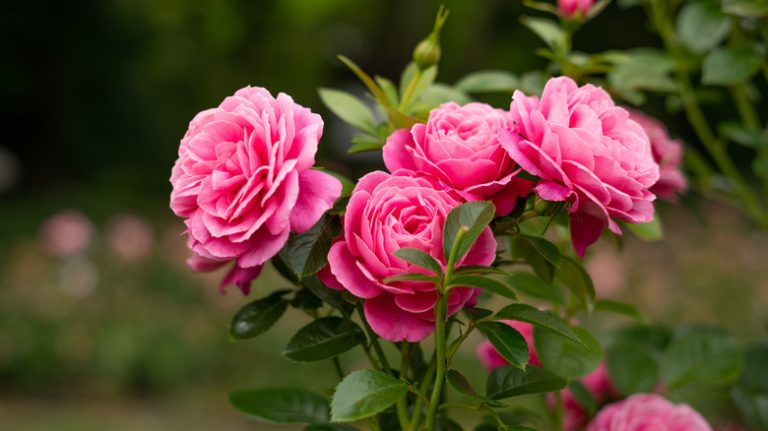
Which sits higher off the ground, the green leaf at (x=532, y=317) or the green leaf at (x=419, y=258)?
the green leaf at (x=419, y=258)

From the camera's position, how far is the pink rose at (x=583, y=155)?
0.53 meters

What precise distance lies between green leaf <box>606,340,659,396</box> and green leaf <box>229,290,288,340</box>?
0.37 metres

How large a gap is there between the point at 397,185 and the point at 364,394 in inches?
5.4

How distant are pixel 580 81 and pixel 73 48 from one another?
19.8 feet

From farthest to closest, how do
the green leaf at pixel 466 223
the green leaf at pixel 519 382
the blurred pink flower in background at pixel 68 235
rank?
the blurred pink flower in background at pixel 68 235 → the green leaf at pixel 519 382 → the green leaf at pixel 466 223

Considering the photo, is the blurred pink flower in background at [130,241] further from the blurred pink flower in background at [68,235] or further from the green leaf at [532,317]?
the green leaf at [532,317]

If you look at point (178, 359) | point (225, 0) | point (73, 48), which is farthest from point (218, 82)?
point (178, 359)

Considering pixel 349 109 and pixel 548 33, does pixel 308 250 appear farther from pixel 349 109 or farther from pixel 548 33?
pixel 548 33

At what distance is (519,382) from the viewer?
2.02ft

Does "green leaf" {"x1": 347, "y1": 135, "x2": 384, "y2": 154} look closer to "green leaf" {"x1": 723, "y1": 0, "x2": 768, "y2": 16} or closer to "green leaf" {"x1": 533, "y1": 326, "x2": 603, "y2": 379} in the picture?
"green leaf" {"x1": 533, "y1": 326, "x2": 603, "y2": 379}

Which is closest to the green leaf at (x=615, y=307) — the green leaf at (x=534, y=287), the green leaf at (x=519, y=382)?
the green leaf at (x=534, y=287)

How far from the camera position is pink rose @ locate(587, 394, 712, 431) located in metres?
0.72

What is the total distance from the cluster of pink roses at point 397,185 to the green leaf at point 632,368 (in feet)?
0.99

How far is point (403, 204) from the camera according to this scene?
54cm
